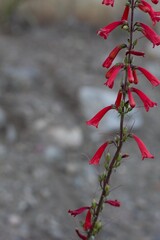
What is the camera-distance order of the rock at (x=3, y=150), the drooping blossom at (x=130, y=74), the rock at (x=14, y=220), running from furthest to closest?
1. the rock at (x=3, y=150)
2. the rock at (x=14, y=220)
3. the drooping blossom at (x=130, y=74)

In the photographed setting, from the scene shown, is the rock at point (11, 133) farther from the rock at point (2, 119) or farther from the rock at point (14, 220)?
the rock at point (14, 220)

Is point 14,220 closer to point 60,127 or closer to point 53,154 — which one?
point 53,154

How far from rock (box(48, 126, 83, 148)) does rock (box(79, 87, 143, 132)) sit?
336 mm

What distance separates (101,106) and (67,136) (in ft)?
2.53

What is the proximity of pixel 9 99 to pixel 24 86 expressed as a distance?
1.58ft

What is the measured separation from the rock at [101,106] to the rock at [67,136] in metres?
0.34

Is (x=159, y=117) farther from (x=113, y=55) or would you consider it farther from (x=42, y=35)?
(x=113, y=55)

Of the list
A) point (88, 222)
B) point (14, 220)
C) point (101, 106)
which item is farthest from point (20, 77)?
point (88, 222)

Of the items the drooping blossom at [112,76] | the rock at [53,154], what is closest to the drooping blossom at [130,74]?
the drooping blossom at [112,76]

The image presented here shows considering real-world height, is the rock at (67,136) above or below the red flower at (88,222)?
above

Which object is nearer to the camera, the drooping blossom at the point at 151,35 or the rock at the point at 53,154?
the drooping blossom at the point at 151,35

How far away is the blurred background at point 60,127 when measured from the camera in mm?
6336

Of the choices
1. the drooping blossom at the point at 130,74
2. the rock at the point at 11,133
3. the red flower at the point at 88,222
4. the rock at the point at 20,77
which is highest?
the rock at the point at 20,77

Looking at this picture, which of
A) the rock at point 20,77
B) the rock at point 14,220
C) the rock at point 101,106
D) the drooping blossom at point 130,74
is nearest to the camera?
the drooping blossom at point 130,74
